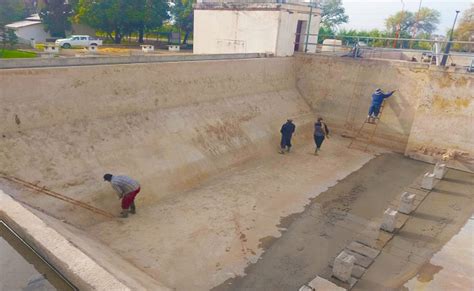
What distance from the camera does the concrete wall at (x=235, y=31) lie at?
17203 mm

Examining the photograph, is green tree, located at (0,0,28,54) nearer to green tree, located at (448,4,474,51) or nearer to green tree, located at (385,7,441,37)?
green tree, located at (448,4,474,51)

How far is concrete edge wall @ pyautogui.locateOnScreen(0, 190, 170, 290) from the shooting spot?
3977mm

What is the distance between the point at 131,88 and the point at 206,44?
1023cm

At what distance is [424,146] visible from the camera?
1462 cm

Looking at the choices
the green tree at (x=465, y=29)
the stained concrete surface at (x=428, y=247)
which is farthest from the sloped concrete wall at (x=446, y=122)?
the green tree at (x=465, y=29)

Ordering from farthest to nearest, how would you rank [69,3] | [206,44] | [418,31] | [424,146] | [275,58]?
1. [418,31]
2. [69,3]
3. [206,44]
4. [275,58]
5. [424,146]

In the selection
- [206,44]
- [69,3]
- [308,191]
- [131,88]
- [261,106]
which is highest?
[69,3]

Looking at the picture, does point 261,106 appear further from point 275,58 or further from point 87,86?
point 87,86

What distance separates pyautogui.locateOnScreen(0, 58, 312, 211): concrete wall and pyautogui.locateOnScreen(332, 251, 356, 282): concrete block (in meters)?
5.11

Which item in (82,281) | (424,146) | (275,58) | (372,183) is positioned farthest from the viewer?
(275,58)

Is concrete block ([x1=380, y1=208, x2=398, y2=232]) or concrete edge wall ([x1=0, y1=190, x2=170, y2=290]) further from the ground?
concrete edge wall ([x1=0, y1=190, x2=170, y2=290])

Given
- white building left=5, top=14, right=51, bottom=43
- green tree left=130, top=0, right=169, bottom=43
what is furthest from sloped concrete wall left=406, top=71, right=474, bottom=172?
white building left=5, top=14, right=51, bottom=43

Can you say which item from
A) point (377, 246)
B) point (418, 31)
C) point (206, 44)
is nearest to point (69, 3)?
point (206, 44)

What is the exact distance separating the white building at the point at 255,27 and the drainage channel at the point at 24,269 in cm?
1469
